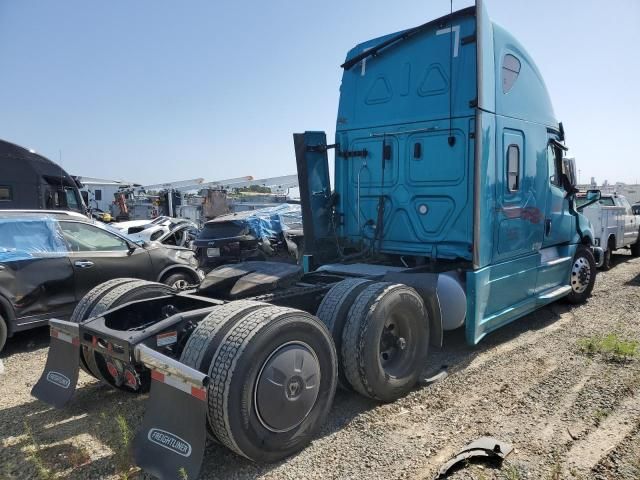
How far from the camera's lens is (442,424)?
3688 millimetres

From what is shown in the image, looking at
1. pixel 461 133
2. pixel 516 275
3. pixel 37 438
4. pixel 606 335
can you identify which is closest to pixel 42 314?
pixel 37 438

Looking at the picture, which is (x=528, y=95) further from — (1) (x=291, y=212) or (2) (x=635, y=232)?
(2) (x=635, y=232)

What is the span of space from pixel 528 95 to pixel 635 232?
10.1m

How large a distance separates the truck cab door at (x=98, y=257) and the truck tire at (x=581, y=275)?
21.6ft

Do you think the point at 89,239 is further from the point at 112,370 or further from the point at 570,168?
the point at 570,168

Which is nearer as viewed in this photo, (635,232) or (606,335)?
(606,335)

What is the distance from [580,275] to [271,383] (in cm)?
635

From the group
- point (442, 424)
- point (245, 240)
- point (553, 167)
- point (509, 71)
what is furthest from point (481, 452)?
point (245, 240)

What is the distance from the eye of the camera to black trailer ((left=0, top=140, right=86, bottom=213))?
11234 millimetres

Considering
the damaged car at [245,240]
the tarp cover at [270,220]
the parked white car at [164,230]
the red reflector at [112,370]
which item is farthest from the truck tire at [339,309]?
the parked white car at [164,230]

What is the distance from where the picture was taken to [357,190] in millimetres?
6145

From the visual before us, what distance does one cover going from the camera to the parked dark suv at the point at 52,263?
5566 mm

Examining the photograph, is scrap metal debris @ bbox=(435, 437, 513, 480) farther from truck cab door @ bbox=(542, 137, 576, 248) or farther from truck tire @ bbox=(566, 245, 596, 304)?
truck tire @ bbox=(566, 245, 596, 304)

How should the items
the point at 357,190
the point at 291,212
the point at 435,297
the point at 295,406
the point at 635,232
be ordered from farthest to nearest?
the point at 635,232 < the point at 291,212 < the point at 357,190 < the point at 435,297 < the point at 295,406
